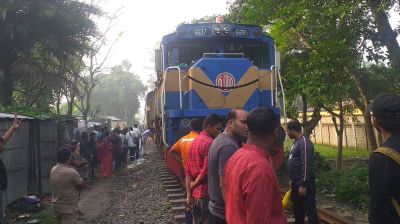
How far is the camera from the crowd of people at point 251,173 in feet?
8.69

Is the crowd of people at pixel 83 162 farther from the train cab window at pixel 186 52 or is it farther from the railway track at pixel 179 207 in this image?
the train cab window at pixel 186 52

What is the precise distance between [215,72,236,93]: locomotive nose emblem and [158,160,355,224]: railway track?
8.34ft

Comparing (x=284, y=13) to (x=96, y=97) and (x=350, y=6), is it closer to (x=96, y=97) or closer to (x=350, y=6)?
(x=350, y=6)

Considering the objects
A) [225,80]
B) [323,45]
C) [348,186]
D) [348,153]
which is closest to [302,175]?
[225,80]

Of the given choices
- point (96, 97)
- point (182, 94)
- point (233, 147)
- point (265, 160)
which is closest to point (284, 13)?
point (182, 94)

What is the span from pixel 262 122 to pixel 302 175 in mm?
3298

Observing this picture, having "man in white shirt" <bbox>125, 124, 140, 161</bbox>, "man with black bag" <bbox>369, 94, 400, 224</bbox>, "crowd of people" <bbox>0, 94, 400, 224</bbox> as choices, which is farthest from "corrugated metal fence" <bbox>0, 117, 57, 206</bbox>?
"man in white shirt" <bbox>125, 124, 140, 161</bbox>

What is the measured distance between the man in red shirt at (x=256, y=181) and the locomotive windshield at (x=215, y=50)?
674 centimetres

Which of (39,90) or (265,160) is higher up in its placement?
(39,90)

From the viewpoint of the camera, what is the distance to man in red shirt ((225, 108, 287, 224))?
2594 mm

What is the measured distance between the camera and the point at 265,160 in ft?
8.96

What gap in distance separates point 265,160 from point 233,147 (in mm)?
1386

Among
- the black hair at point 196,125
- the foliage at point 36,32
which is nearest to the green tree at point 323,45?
the black hair at point 196,125

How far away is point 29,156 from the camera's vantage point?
36.2 feet
